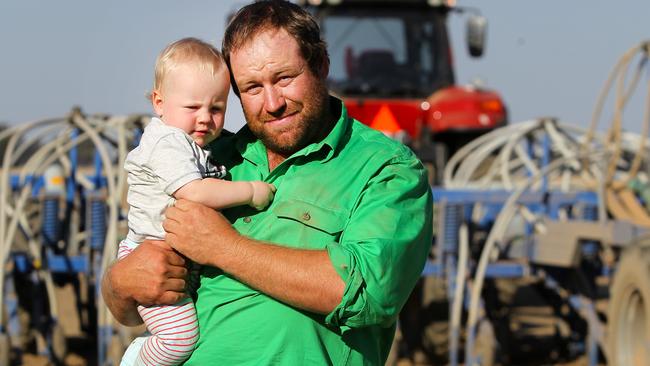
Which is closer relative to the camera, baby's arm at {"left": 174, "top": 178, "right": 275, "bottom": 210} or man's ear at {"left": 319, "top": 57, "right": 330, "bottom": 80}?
baby's arm at {"left": 174, "top": 178, "right": 275, "bottom": 210}

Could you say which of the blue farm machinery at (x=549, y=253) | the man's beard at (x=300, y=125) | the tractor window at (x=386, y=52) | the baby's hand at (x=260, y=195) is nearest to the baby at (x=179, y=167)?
the baby's hand at (x=260, y=195)

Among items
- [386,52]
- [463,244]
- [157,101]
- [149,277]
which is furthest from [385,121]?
[149,277]

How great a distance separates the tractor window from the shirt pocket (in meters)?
7.23

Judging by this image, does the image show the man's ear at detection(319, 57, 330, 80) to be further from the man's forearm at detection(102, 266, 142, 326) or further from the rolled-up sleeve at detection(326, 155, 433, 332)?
the man's forearm at detection(102, 266, 142, 326)

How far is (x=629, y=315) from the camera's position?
5.94m

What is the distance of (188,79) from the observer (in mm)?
2566

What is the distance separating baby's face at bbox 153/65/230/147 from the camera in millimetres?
2564

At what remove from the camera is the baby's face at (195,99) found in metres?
2.56

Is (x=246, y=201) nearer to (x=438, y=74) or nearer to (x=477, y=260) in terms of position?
(x=477, y=260)

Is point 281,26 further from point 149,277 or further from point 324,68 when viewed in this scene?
point 149,277

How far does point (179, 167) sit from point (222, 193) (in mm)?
112

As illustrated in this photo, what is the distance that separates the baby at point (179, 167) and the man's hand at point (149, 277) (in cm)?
4

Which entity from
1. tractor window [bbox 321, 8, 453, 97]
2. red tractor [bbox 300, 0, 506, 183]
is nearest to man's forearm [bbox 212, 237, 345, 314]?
red tractor [bbox 300, 0, 506, 183]

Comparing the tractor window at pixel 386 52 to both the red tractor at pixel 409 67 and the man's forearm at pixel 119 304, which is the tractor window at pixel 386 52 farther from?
the man's forearm at pixel 119 304
